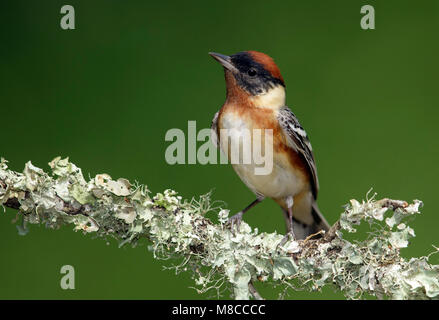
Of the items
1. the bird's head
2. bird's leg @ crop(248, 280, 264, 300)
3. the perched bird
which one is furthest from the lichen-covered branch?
the bird's head

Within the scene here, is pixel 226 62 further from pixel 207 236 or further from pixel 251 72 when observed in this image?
pixel 207 236

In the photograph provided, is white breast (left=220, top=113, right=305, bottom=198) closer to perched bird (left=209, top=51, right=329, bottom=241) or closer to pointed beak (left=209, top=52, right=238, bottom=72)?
perched bird (left=209, top=51, right=329, bottom=241)

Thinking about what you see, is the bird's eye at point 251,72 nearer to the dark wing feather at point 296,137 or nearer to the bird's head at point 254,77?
the bird's head at point 254,77

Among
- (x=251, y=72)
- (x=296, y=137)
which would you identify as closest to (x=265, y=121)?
(x=296, y=137)

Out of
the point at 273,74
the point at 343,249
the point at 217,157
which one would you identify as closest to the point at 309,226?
the point at 217,157

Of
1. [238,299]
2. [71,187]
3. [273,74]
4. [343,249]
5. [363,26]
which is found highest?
[363,26]

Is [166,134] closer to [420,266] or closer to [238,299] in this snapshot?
[238,299]

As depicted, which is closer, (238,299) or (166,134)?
(238,299)
